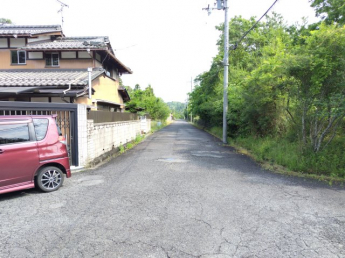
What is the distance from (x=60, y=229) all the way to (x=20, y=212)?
1189 mm

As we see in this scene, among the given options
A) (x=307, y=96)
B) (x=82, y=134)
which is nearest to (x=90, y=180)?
(x=82, y=134)

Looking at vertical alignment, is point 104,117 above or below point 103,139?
above

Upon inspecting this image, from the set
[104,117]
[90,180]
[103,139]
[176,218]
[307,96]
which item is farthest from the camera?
[104,117]

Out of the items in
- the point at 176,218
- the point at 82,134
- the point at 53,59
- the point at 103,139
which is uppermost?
the point at 53,59

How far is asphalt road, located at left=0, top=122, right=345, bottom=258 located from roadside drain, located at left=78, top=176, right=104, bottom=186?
0.03m

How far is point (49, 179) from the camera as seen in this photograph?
5062mm

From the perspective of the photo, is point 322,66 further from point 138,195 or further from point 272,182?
point 138,195

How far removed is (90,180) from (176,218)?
3.27m

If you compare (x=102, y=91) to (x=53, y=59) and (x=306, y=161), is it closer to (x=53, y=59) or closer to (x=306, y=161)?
(x=53, y=59)

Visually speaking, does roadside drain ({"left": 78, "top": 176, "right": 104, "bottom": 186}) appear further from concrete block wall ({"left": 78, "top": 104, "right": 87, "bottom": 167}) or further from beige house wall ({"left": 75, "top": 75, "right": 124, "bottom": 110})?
beige house wall ({"left": 75, "top": 75, "right": 124, "bottom": 110})

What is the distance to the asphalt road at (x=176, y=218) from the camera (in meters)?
2.88

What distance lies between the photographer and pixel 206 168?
24.6 feet

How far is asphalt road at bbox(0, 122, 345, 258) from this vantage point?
288cm

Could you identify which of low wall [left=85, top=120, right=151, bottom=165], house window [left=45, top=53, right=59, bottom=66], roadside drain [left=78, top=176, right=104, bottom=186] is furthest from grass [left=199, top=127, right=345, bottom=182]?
house window [left=45, top=53, right=59, bottom=66]
